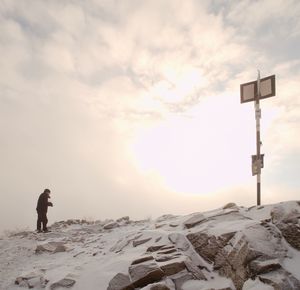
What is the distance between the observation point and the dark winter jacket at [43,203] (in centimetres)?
1700

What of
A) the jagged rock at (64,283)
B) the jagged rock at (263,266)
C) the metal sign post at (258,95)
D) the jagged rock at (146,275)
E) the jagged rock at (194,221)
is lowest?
the jagged rock at (64,283)

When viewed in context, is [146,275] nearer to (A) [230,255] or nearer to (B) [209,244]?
(B) [209,244]

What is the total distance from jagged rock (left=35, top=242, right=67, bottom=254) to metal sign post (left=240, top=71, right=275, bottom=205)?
6.78 meters

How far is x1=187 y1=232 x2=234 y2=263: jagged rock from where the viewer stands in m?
7.65

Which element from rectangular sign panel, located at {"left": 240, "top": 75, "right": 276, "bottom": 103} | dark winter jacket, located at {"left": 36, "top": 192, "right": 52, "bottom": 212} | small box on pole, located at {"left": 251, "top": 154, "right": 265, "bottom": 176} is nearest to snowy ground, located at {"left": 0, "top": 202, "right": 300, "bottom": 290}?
small box on pole, located at {"left": 251, "top": 154, "right": 265, "bottom": 176}

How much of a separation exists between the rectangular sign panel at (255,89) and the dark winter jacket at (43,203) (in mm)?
10653

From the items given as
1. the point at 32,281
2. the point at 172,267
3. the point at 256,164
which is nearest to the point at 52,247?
the point at 32,281

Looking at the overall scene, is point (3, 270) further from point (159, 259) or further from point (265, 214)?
point (265, 214)

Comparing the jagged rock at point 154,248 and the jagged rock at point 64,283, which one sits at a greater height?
the jagged rock at point 154,248

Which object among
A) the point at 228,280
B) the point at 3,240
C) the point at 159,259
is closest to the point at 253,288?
the point at 228,280

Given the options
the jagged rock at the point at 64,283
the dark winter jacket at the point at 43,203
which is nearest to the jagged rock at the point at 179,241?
the jagged rock at the point at 64,283

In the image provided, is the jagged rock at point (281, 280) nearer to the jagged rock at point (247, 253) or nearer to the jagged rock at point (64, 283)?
the jagged rock at point (247, 253)

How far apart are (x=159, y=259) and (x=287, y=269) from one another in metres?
2.72

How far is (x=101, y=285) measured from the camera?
7.51m
